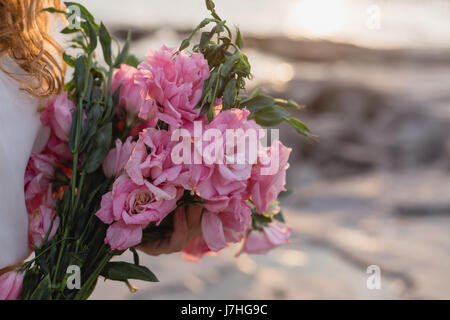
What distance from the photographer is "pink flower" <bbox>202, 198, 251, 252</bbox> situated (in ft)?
2.22

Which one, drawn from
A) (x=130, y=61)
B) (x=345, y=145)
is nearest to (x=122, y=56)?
(x=130, y=61)

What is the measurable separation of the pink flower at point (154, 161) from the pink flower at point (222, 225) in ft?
0.32

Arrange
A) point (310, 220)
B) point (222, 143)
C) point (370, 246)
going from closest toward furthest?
1. point (222, 143)
2. point (370, 246)
3. point (310, 220)

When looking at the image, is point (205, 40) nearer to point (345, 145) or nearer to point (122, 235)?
point (122, 235)

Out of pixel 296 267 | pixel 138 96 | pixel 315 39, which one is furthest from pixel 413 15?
pixel 138 96

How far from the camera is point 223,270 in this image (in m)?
2.10

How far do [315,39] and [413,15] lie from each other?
1.20m

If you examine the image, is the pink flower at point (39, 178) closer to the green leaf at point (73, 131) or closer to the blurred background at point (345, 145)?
the green leaf at point (73, 131)

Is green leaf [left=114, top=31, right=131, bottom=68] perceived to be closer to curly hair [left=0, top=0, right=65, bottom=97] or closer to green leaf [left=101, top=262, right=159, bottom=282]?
curly hair [left=0, top=0, right=65, bottom=97]

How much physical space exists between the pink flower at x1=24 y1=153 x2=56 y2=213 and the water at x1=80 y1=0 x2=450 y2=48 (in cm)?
457

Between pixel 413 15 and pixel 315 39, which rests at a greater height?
pixel 413 15

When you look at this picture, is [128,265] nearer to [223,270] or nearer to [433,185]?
[223,270]

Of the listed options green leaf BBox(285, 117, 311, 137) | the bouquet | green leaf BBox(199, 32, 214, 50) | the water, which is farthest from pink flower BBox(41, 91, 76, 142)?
the water

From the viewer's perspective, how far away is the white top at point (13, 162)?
69cm
